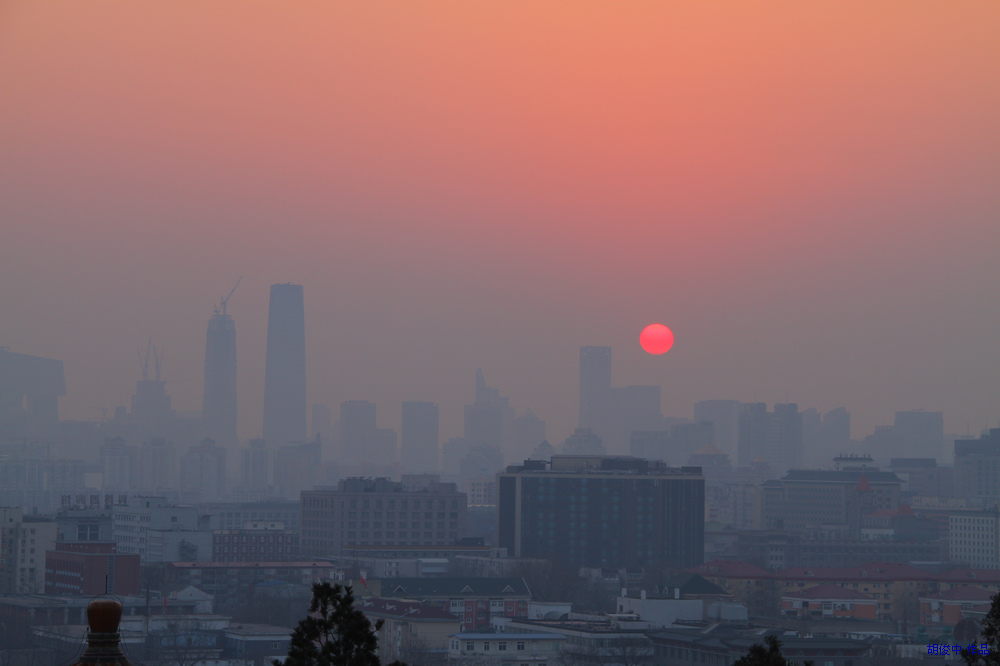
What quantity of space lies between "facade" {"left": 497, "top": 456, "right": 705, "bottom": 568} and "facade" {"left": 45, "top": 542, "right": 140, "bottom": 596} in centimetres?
2561

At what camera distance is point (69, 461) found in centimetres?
16512

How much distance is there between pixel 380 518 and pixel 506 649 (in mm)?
48076

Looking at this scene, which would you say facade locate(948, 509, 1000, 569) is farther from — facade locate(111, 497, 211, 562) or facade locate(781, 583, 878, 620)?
facade locate(111, 497, 211, 562)

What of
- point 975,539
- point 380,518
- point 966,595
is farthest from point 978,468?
point 966,595

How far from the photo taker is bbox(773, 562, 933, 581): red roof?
214 ft

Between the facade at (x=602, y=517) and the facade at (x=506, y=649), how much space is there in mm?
38480

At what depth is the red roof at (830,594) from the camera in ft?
190

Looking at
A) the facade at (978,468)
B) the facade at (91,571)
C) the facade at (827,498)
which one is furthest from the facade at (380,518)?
the facade at (978,468)

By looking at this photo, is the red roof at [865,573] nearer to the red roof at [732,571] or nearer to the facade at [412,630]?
the red roof at [732,571]

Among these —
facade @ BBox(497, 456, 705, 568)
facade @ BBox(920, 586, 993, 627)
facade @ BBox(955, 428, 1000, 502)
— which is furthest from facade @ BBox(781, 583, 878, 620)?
facade @ BBox(955, 428, 1000, 502)

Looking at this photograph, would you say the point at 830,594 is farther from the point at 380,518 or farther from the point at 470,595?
the point at 380,518

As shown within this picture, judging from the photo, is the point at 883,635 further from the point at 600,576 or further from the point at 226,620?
the point at 600,576

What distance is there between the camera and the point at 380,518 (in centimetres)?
8981

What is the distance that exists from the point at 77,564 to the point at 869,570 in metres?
29.2
